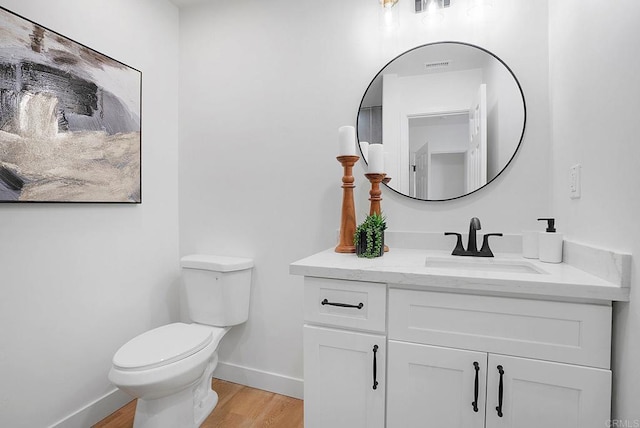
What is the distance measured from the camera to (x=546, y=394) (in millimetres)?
949

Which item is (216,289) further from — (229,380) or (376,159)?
(376,159)

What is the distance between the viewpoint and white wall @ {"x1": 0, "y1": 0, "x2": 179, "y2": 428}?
1.33 m

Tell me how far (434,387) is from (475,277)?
1.27ft

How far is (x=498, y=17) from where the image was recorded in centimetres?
149

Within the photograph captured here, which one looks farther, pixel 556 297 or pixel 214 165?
pixel 214 165

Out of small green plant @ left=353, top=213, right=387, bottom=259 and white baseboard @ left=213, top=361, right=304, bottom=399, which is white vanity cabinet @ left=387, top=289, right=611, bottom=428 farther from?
white baseboard @ left=213, top=361, right=304, bottom=399

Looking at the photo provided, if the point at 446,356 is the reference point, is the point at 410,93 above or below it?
above

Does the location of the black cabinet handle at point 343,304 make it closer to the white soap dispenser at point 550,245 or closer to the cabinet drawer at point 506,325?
the cabinet drawer at point 506,325

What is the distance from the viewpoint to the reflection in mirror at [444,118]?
148 cm

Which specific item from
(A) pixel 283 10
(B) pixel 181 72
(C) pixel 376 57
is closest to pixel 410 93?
(C) pixel 376 57

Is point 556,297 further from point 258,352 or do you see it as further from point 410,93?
point 258,352

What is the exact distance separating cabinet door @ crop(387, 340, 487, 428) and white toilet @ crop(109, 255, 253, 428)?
2.81ft

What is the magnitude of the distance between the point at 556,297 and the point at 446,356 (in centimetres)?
37

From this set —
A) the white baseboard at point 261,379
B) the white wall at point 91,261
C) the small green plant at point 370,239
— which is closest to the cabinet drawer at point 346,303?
the small green plant at point 370,239
